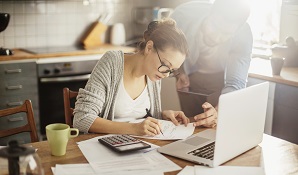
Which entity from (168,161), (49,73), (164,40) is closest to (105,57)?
(164,40)

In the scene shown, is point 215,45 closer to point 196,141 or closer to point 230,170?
point 196,141

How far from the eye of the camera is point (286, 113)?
289 centimetres

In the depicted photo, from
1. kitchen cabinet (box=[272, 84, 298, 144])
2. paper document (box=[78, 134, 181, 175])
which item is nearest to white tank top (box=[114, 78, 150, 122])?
paper document (box=[78, 134, 181, 175])

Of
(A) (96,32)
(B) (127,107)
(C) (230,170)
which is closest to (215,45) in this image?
(B) (127,107)

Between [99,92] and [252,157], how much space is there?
28.8 inches

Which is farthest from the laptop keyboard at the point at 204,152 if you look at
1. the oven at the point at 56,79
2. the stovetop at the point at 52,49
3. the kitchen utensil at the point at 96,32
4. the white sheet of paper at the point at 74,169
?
the kitchen utensil at the point at 96,32

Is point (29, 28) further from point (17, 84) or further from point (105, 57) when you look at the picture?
point (105, 57)

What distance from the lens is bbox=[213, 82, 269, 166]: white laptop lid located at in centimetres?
134

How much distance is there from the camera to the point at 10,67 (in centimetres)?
332

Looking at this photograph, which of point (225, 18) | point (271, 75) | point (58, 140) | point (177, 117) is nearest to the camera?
point (58, 140)

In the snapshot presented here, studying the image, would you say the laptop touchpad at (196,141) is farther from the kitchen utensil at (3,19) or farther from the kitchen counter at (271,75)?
the kitchen utensil at (3,19)

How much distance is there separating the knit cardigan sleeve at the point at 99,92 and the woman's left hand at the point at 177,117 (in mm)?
281

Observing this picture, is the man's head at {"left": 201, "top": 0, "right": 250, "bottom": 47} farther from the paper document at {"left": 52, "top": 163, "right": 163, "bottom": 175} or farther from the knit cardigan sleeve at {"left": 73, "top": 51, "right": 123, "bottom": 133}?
the paper document at {"left": 52, "top": 163, "right": 163, "bottom": 175}

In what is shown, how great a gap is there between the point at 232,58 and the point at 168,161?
4.11 feet
